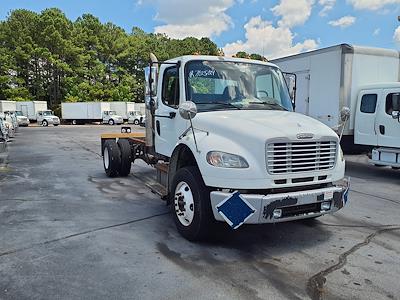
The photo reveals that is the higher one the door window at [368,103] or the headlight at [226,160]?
the door window at [368,103]

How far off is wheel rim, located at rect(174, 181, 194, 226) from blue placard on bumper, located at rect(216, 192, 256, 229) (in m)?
0.72

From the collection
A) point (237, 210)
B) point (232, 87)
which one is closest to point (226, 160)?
point (237, 210)

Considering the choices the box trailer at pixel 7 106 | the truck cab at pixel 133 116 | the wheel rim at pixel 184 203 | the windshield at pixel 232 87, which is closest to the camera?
the wheel rim at pixel 184 203

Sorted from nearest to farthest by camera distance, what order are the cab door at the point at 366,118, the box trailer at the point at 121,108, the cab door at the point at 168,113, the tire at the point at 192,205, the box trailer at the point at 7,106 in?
the tire at the point at 192,205
the cab door at the point at 168,113
the cab door at the point at 366,118
the box trailer at the point at 7,106
the box trailer at the point at 121,108

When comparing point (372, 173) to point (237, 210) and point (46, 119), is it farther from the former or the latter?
point (46, 119)

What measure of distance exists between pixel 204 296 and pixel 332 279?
135 cm

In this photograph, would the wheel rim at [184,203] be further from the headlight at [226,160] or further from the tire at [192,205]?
the headlight at [226,160]

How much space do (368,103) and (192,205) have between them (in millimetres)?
7640

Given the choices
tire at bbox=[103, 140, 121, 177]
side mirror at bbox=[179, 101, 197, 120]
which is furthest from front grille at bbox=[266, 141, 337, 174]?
tire at bbox=[103, 140, 121, 177]

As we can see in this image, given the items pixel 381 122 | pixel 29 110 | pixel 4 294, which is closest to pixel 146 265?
pixel 4 294

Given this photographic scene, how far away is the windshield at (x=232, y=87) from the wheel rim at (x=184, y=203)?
118cm

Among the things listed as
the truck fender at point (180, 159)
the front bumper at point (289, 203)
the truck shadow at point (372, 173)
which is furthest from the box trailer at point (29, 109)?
the front bumper at point (289, 203)

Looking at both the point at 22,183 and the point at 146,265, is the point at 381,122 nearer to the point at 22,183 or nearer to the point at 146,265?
the point at 146,265

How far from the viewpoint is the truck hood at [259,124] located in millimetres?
4668
